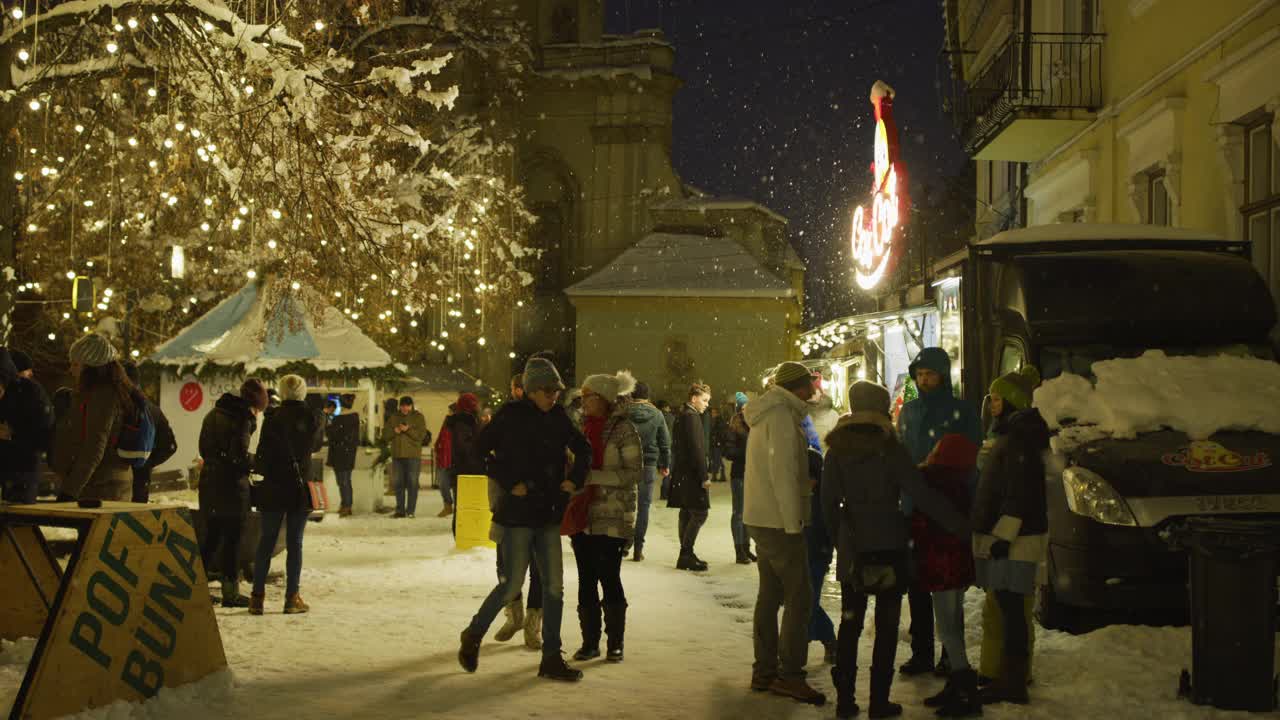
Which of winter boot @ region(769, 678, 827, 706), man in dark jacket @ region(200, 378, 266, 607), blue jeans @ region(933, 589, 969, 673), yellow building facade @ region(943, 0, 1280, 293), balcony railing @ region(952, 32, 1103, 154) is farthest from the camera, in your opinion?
balcony railing @ region(952, 32, 1103, 154)

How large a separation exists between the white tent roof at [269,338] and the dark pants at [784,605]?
1237cm

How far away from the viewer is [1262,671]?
637 centimetres

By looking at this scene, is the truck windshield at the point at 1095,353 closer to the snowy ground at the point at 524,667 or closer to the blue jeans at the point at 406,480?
the snowy ground at the point at 524,667

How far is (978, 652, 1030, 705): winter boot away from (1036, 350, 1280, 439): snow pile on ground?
1.82m

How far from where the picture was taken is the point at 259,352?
59.0ft

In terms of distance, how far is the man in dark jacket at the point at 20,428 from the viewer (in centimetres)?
909

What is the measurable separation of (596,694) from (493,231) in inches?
929

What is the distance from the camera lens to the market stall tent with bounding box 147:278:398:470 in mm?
17969

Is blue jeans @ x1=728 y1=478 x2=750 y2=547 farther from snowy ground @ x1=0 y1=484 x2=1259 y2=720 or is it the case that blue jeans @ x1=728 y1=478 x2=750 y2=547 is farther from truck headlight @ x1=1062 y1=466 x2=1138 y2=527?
truck headlight @ x1=1062 y1=466 x2=1138 y2=527

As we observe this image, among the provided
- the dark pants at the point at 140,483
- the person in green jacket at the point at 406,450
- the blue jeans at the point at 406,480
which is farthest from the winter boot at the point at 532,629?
the blue jeans at the point at 406,480

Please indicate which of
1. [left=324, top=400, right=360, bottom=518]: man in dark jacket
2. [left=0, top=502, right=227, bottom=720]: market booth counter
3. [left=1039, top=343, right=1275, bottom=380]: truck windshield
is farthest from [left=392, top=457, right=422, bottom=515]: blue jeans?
[left=0, top=502, right=227, bottom=720]: market booth counter

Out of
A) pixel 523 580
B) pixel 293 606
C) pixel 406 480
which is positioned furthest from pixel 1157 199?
pixel 406 480

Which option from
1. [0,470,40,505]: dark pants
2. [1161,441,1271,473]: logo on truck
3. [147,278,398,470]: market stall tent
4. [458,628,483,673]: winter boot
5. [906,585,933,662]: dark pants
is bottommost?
[458,628,483,673]: winter boot

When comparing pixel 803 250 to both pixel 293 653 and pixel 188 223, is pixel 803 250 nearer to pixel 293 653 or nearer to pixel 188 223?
pixel 188 223
